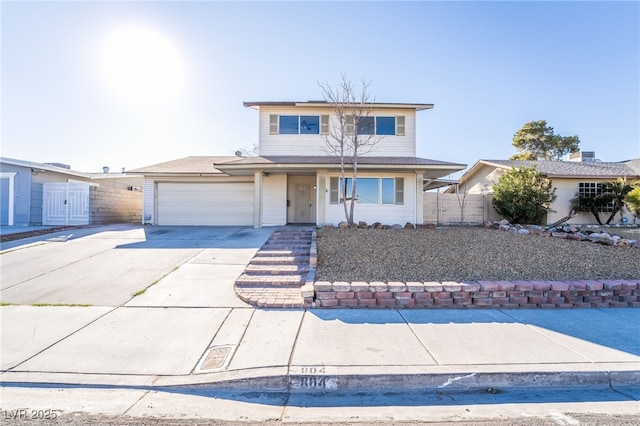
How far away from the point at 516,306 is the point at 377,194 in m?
7.87

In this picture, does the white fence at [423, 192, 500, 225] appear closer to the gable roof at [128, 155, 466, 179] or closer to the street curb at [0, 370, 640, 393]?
the gable roof at [128, 155, 466, 179]

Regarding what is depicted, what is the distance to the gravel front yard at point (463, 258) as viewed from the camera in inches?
234

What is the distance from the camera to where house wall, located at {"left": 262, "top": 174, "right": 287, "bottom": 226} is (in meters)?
13.2

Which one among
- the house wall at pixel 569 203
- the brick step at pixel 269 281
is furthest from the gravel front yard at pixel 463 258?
the house wall at pixel 569 203

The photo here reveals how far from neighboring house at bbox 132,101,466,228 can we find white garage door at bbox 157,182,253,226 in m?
0.05

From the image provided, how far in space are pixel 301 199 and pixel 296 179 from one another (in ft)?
3.07

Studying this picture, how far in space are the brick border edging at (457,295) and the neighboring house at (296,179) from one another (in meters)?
6.99

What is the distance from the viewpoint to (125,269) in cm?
682

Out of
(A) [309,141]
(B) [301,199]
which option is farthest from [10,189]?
(A) [309,141]

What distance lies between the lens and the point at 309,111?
13.1 m

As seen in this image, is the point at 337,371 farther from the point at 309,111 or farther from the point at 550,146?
the point at 550,146

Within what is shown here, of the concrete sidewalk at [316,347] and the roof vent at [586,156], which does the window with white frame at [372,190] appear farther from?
the roof vent at [586,156]

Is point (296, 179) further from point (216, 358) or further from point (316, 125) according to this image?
point (216, 358)

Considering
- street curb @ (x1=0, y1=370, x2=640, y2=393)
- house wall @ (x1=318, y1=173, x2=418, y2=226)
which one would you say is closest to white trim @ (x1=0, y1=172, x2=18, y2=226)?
house wall @ (x1=318, y1=173, x2=418, y2=226)
